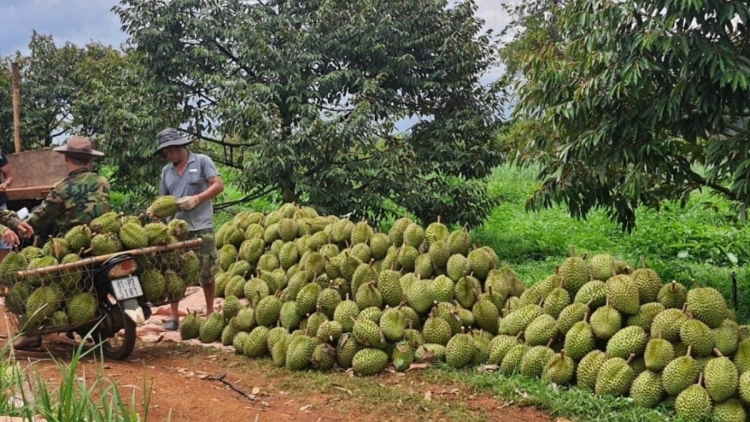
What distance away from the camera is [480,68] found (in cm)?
1041

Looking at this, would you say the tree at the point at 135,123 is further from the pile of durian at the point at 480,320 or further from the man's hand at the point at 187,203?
the man's hand at the point at 187,203

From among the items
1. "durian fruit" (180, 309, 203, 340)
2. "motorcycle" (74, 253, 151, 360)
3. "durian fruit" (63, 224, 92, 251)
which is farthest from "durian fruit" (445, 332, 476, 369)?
"durian fruit" (63, 224, 92, 251)

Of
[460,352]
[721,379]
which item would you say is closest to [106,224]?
[460,352]

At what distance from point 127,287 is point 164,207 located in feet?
2.59

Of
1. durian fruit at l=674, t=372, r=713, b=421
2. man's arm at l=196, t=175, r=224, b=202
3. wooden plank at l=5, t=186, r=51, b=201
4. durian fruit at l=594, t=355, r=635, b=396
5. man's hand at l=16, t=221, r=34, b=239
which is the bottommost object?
durian fruit at l=674, t=372, r=713, b=421

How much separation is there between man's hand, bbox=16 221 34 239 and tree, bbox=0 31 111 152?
15.2 metres

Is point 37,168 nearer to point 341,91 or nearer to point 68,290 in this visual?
point 341,91

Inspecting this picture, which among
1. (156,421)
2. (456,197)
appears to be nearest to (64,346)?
(156,421)

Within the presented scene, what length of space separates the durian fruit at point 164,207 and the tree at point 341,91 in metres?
3.26

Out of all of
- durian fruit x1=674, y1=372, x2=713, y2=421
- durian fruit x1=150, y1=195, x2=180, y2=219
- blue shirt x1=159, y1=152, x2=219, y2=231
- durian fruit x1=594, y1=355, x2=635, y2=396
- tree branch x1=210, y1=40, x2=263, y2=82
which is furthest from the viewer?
tree branch x1=210, y1=40, x2=263, y2=82

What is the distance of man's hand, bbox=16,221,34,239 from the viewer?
17.0ft

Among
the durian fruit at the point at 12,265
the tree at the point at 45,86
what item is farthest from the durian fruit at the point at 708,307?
the tree at the point at 45,86

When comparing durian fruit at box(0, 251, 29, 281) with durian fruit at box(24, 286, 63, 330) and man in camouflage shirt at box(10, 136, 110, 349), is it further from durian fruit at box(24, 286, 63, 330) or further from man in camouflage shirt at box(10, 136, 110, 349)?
man in camouflage shirt at box(10, 136, 110, 349)

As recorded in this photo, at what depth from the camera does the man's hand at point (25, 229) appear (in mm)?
5180
